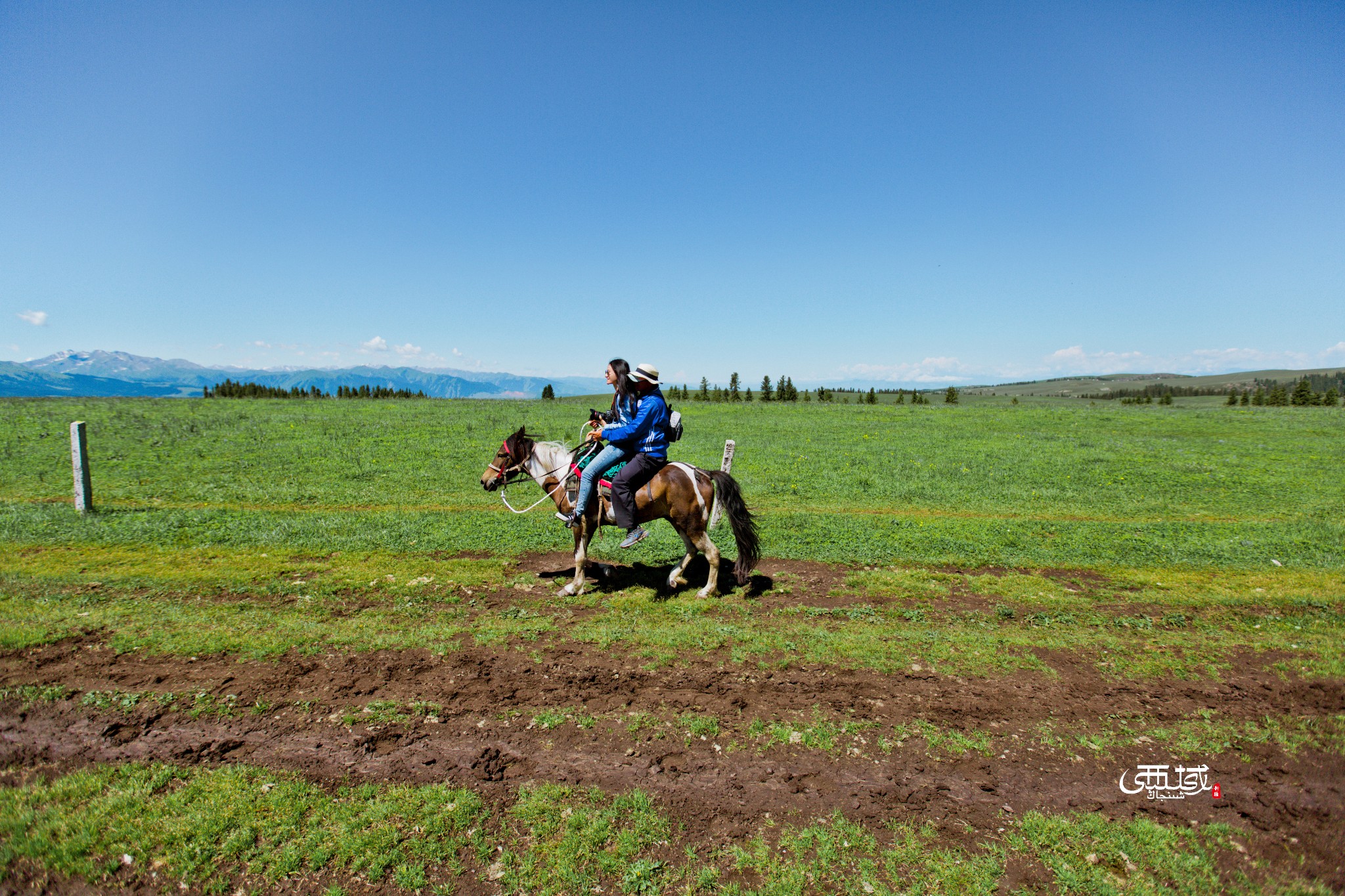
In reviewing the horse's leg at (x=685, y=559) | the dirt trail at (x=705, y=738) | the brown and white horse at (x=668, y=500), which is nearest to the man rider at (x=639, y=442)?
Result: the brown and white horse at (x=668, y=500)

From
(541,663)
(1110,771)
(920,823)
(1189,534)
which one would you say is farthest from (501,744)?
(1189,534)

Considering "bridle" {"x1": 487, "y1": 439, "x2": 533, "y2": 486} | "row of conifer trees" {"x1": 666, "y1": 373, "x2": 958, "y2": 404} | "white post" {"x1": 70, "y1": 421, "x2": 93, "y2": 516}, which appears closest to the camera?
"bridle" {"x1": 487, "y1": 439, "x2": 533, "y2": 486}

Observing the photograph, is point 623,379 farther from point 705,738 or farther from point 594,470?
point 705,738

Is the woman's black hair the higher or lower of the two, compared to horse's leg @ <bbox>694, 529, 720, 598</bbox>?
higher

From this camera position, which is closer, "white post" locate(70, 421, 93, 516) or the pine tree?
"white post" locate(70, 421, 93, 516)

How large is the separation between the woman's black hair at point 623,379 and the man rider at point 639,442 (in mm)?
63

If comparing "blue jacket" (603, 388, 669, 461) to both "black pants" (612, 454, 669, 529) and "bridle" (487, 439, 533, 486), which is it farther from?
"bridle" (487, 439, 533, 486)

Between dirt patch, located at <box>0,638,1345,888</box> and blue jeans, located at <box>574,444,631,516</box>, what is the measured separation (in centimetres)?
292

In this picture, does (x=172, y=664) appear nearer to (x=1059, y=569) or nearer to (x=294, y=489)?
(x=294, y=489)

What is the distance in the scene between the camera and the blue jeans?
358 inches

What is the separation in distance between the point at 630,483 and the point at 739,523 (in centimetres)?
208

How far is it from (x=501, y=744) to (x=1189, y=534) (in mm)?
16557

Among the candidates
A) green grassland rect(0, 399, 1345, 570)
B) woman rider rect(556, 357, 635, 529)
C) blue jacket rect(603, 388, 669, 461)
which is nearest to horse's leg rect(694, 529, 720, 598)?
blue jacket rect(603, 388, 669, 461)

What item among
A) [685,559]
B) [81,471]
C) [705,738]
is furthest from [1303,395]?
[81,471]
